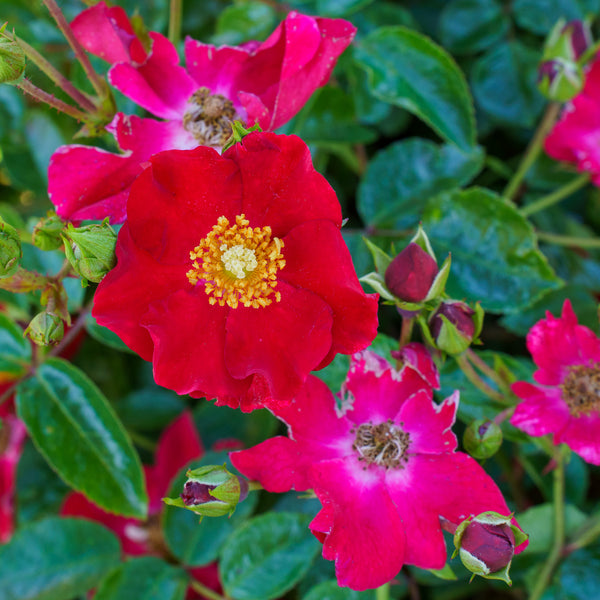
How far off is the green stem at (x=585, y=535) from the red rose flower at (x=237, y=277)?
0.60 metres

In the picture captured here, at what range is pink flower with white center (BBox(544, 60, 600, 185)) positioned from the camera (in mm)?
1360

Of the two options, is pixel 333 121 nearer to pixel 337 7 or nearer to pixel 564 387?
pixel 337 7

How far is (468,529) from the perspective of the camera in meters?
0.77

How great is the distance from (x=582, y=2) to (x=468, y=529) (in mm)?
1298

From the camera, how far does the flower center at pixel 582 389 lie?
3.17 ft

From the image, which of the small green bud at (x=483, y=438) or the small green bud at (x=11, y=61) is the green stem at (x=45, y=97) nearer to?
the small green bud at (x=11, y=61)

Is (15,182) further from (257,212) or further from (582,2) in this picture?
(582,2)

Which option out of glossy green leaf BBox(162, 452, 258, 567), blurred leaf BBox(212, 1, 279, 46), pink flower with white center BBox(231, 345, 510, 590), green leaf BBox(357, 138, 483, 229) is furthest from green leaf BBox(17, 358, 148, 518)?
blurred leaf BBox(212, 1, 279, 46)

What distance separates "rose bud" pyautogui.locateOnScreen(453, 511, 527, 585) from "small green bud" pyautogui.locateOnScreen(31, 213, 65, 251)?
0.61 meters

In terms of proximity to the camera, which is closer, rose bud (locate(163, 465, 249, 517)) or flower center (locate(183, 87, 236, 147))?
rose bud (locate(163, 465, 249, 517))

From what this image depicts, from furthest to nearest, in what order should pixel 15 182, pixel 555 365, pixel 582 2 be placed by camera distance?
1. pixel 582 2
2. pixel 15 182
3. pixel 555 365

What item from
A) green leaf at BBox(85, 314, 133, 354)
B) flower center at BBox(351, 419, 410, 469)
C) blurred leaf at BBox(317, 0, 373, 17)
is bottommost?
green leaf at BBox(85, 314, 133, 354)

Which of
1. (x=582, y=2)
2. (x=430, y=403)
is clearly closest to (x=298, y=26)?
(x=430, y=403)

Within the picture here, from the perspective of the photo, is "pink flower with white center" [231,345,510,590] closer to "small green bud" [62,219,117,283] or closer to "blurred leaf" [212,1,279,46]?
"small green bud" [62,219,117,283]
